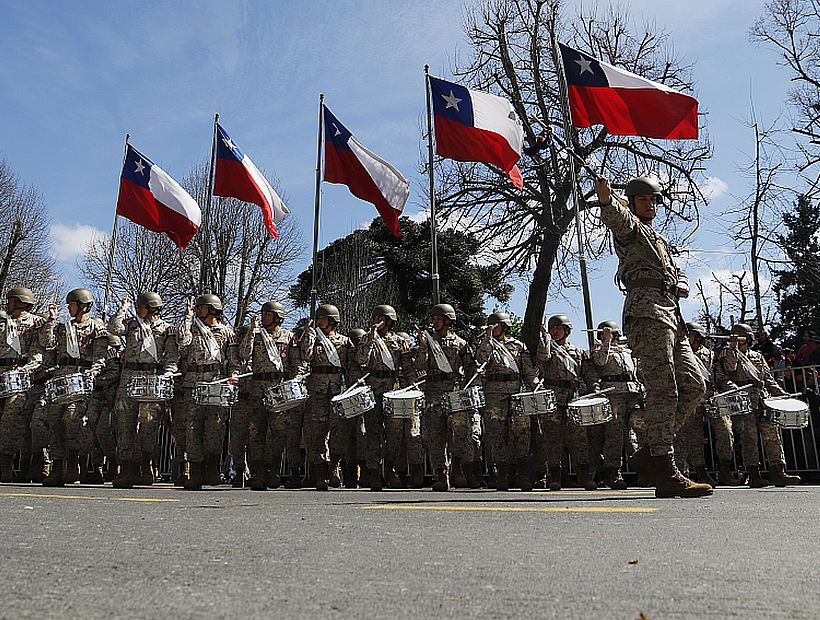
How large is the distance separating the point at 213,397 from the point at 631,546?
7.23 meters

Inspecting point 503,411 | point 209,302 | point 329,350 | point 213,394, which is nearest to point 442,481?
point 503,411

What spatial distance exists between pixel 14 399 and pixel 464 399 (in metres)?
6.48

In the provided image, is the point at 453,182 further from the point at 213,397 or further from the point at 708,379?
the point at 213,397

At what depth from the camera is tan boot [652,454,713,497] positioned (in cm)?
650

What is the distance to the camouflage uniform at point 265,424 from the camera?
10648 millimetres

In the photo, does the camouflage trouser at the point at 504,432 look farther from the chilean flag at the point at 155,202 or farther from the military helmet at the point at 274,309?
the chilean flag at the point at 155,202

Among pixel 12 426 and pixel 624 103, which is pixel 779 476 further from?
pixel 12 426

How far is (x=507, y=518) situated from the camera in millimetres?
4773

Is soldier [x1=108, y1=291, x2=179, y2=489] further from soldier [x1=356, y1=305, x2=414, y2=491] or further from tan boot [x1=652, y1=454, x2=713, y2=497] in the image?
tan boot [x1=652, y1=454, x2=713, y2=497]

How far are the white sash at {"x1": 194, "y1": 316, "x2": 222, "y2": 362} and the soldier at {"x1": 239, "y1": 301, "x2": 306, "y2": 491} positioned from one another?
32 cm

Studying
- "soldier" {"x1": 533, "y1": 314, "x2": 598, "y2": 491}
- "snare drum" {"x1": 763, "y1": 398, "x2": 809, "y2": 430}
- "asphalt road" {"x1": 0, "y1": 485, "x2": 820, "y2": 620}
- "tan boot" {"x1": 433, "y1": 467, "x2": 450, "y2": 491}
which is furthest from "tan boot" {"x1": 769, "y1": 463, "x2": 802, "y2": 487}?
"asphalt road" {"x1": 0, "y1": 485, "x2": 820, "y2": 620}

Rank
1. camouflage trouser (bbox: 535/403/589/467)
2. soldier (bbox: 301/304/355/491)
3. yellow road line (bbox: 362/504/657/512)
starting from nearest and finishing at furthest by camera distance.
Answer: yellow road line (bbox: 362/504/657/512) → soldier (bbox: 301/304/355/491) → camouflage trouser (bbox: 535/403/589/467)

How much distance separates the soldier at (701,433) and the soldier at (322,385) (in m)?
4.88

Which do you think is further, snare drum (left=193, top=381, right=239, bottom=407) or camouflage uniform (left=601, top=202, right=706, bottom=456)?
snare drum (left=193, top=381, right=239, bottom=407)
